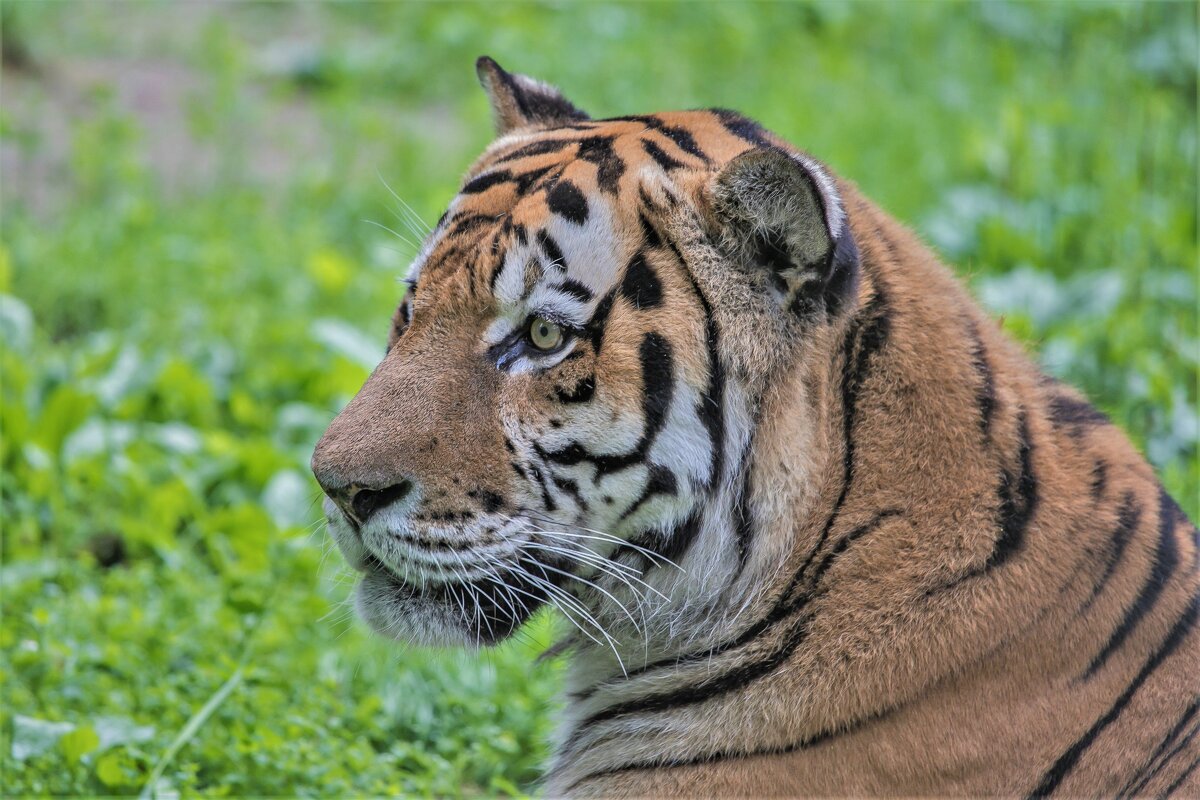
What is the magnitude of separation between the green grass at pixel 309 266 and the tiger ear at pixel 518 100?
3.80ft

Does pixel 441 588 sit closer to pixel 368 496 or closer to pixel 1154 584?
pixel 368 496

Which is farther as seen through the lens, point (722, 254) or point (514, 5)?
point (514, 5)

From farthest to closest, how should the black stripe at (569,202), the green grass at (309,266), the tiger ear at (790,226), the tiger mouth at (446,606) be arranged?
the green grass at (309,266) → the tiger mouth at (446,606) → the black stripe at (569,202) → the tiger ear at (790,226)

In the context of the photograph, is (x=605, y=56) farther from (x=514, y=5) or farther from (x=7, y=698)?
(x=7, y=698)

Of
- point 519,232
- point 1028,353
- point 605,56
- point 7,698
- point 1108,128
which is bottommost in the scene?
point 7,698

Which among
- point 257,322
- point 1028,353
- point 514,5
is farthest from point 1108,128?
point 1028,353

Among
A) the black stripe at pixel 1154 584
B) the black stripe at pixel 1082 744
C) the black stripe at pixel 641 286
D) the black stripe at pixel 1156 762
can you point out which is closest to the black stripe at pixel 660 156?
the black stripe at pixel 641 286

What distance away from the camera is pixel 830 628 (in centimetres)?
247

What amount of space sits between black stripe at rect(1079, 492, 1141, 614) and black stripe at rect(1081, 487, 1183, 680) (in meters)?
0.06

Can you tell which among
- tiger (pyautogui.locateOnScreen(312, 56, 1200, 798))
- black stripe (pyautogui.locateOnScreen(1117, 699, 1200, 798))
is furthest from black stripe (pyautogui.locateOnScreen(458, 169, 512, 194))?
black stripe (pyautogui.locateOnScreen(1117, 699, 1200, 798))

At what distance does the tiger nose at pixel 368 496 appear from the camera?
246 cm

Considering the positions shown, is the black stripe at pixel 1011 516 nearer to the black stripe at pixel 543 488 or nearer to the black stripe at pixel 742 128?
the black stripe at pixel 543 488

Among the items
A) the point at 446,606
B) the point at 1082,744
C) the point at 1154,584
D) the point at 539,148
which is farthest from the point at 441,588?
the point at 1154,584

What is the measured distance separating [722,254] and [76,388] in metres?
3.21
